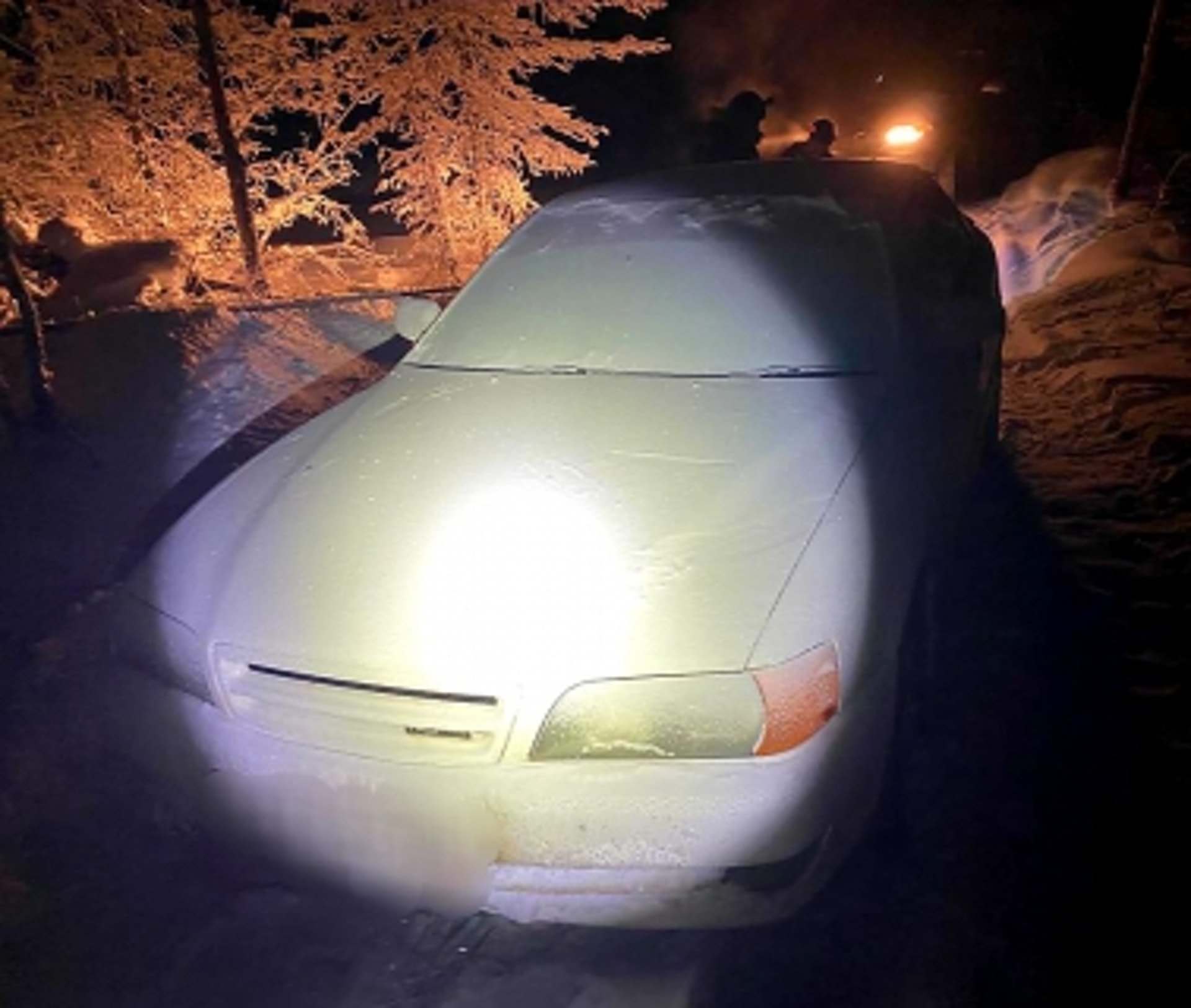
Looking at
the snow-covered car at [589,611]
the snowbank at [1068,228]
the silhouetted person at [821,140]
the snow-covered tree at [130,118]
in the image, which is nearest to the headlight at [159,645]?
the snow-covered car at [589,611]

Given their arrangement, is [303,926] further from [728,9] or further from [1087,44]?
[728,9]

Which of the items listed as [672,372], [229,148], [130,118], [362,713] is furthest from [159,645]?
[130,118]

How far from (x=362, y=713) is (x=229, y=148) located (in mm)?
7715

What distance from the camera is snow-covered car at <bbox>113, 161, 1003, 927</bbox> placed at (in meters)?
2.02

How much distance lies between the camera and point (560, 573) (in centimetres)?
229

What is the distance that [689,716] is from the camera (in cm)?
201

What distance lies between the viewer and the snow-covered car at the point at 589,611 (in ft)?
6.63

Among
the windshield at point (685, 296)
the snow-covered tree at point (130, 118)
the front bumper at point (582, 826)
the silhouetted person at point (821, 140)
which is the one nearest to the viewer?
the front bumper at point (582, 826)

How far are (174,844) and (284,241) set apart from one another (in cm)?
1320

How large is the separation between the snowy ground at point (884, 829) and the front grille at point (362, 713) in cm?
44

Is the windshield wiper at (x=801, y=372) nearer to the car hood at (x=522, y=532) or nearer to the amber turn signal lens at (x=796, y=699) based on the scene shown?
the car hood at (x=522, y=532)

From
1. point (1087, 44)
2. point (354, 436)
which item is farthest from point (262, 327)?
point (1087, 44)

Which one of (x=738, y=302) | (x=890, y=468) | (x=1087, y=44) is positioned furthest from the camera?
(x=1087, y=44)

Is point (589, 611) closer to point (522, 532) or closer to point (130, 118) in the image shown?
point (522, 532)
